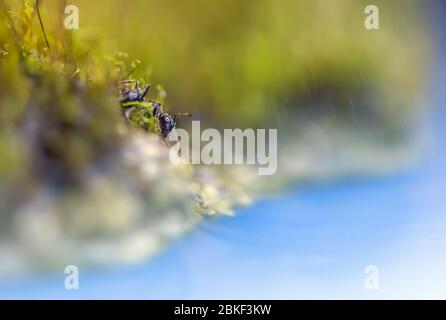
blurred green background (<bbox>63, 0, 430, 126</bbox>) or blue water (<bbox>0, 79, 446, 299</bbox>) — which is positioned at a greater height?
blurred green background (<bbox>63, 0, 430, 126</bbox>)

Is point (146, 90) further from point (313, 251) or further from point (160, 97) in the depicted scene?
point (313, 251)

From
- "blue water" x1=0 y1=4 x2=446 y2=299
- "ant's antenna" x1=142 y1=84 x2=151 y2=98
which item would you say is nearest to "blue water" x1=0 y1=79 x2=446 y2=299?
"blue water" x1=0 y1=4 x2=446 y2=299

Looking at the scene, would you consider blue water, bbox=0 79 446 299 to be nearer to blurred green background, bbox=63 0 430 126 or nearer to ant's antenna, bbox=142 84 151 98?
blurred green background, bbox=63 0 430 126

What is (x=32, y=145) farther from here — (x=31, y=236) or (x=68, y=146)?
(x=31, y=236)

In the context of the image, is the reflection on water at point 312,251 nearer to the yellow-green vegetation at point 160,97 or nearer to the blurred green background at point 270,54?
the yellow-green vegetation at point 160,97

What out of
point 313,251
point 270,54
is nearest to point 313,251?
point 313,251
